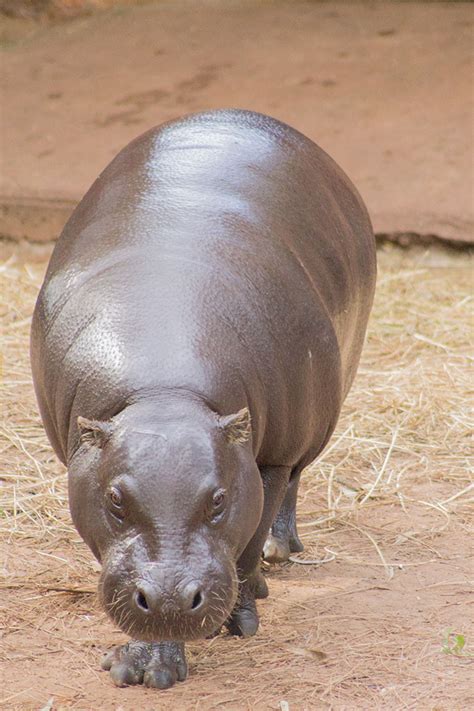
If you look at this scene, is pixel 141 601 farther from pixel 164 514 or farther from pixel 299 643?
pixel 299 643

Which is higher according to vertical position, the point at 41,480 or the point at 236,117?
the point at 236,117

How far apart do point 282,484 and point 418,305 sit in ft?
13.3

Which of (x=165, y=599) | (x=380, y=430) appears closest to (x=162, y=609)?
(x=165, y=599)

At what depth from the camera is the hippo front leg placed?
4.00 m

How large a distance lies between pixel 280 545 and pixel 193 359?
4.76 ft

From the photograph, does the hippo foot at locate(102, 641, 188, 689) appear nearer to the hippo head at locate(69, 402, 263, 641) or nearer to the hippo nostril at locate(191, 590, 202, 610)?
the hippo head at locate(69, 402, 263, 641)

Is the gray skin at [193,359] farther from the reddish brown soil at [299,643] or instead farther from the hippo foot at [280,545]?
the reddish brown soil at [299,643]

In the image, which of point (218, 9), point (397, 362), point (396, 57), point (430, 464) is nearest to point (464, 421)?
point (430, 464)

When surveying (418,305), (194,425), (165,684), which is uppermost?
(194,425)

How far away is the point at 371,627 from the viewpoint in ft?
13.7

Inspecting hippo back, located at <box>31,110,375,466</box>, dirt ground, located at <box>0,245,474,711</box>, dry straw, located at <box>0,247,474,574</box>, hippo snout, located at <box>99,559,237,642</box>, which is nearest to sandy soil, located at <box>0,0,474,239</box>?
dry straw, located at <box>0,247,474,574</box>

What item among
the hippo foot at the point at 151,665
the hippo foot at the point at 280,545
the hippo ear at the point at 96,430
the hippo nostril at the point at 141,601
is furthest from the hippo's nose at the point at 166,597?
the hippo foot at the point at 280,545

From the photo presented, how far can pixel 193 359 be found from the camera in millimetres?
3461

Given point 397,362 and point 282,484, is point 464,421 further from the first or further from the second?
point 282,484
